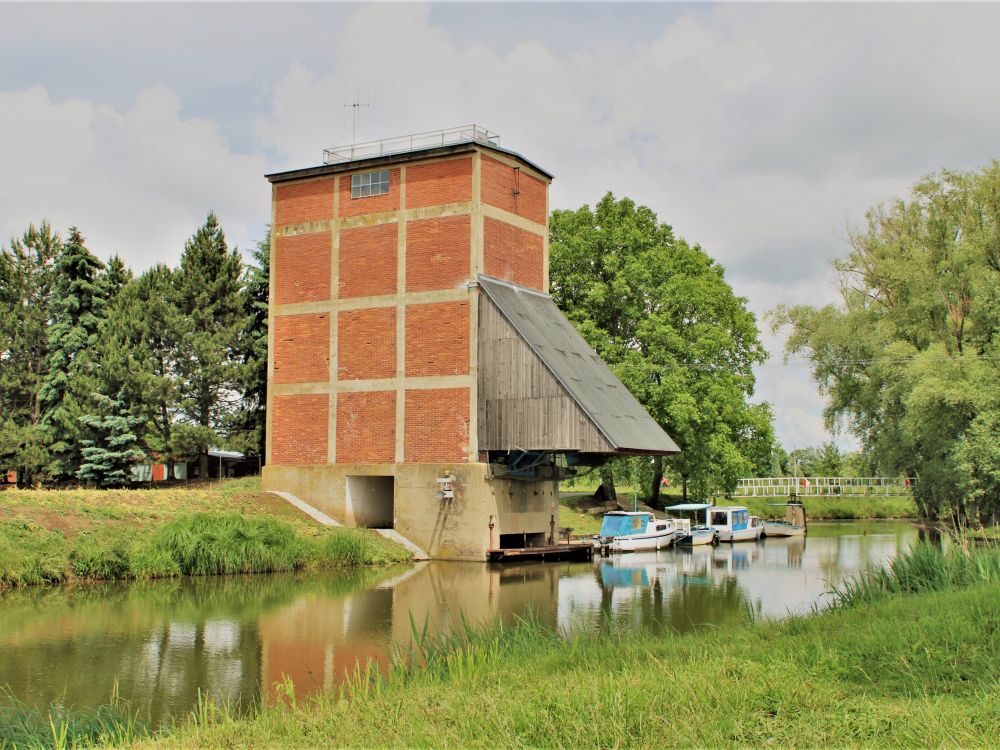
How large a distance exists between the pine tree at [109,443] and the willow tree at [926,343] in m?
29.5

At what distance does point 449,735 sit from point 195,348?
37270 millimetres

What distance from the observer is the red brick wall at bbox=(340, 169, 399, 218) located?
117ft

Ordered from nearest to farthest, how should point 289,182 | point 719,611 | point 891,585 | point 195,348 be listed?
1. point 891,585
2. point 719,611
3. point 289,182
4. point 195,348

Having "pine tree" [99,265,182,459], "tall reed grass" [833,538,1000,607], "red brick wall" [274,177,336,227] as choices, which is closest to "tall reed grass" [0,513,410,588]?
"red brick wall" [274,177,336,227]

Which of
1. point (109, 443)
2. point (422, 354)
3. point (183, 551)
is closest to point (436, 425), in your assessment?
point (422, 354)

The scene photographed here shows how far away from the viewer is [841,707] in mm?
8914

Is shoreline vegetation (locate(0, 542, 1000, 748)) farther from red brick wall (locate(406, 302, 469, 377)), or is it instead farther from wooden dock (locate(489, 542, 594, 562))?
red brick wall (locate(406, 302, 469, 377))

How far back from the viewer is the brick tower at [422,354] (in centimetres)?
3319

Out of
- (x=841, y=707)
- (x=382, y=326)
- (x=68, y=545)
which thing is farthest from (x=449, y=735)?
(x=382, y=326)

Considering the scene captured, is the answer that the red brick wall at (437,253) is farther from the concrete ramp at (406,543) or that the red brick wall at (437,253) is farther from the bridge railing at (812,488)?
the bridge railing at (812,488)

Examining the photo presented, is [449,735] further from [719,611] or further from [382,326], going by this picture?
[382,326]

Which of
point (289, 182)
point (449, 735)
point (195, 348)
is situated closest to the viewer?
point (449, 735)

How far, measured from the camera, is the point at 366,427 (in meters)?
35.6

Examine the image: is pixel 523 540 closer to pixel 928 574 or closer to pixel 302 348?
pixel 302 348
